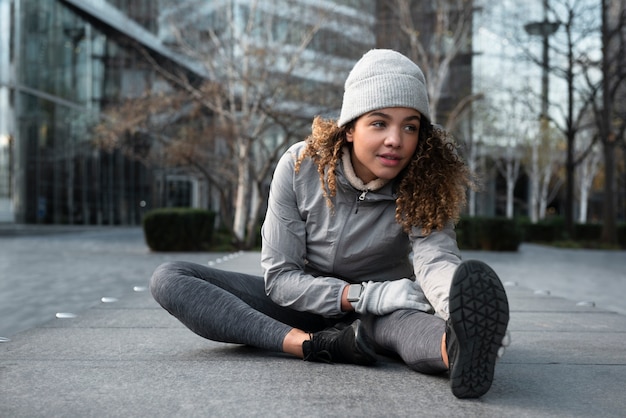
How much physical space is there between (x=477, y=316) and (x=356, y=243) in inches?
37.5

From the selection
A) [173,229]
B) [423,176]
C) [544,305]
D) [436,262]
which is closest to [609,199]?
[173,229]

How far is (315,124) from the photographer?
3072 millimetres

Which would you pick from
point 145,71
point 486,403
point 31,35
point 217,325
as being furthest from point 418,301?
point 31,35

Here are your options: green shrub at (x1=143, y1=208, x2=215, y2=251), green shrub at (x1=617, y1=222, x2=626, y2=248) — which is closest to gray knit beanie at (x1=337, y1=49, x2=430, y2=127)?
green shrub at (x1=143, y1=208, x2=215, y2=251)

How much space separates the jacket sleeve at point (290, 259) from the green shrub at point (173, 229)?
1254cm

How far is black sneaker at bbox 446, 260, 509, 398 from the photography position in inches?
82.0

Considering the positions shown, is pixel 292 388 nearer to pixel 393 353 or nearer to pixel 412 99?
pixel 393 353

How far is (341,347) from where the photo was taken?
2.70 metres

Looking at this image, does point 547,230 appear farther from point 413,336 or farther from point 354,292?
point 413,336

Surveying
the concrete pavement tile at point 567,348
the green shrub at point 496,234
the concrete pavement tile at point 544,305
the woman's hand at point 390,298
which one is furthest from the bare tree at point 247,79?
the woman's hand at point 390,298

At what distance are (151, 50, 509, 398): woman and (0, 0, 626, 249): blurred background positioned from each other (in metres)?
11.6

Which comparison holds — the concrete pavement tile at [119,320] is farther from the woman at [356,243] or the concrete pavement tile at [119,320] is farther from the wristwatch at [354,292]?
the wristwatch at [354,292]

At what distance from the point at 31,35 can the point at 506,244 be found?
705 inches

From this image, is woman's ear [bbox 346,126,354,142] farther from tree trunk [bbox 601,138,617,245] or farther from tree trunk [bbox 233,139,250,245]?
tree trunk [bbox 601,138,617,245]
